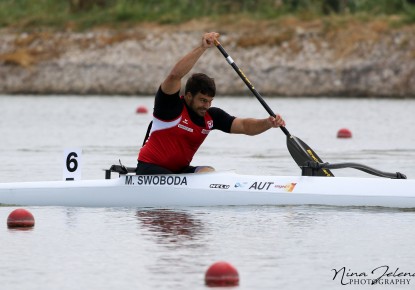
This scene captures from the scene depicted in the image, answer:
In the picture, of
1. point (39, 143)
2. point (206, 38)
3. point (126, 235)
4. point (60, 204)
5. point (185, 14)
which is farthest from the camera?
point (185, 14)

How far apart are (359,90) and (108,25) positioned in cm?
1046

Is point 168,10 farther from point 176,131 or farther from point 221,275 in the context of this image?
point 221,275

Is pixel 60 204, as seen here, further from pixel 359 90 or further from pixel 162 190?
pixel 359 90

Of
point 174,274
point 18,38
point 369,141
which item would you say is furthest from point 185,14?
point 174,274

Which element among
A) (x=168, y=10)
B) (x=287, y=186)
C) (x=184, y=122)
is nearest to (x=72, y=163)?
(x=184, y=122)

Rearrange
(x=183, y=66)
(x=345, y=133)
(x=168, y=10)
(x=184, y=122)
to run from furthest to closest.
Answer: (x=168, y=10), (x=345, y=133), (x=184, y=122), (x=183, y=66)

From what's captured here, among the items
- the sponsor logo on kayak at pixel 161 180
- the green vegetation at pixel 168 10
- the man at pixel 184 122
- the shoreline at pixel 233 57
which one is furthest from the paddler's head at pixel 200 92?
the green vegetation at pixel 168 10

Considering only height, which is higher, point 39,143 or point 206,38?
point 206,38

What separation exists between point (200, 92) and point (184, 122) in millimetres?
425

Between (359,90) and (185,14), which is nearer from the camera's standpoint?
(359,90)

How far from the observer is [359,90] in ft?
154

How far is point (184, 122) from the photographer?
15.4 meters
